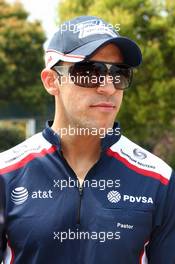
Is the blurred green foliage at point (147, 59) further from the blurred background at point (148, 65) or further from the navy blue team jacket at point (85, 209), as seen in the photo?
the navy blue team jacket at point (85, 209)

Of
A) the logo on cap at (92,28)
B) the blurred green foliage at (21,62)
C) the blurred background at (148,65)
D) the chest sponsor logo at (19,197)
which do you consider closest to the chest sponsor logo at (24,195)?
the chest sponsor logo at (19,197)

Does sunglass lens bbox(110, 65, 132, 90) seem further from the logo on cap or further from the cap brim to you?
the logo on cap

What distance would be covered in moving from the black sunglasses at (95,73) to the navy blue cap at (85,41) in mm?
53

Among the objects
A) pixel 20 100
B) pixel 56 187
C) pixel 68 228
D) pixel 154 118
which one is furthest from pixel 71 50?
pixel 20 100

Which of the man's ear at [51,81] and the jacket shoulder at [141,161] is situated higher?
the man's ear at [51,81]

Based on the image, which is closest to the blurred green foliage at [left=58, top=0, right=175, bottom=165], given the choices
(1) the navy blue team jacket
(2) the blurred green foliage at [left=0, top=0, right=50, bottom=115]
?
(2) the blurred green foliage at [left=0, top=0, right=50, bottom=115]

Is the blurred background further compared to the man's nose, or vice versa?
the blurred background

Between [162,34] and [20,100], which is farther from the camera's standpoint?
[20,100]

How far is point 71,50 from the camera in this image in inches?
106

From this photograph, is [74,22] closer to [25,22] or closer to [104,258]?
[104,258]

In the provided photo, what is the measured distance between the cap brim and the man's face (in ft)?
0.10

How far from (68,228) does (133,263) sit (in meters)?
0.31

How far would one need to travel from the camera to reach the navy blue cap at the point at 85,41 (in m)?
2.65

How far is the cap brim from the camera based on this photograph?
2.62 m
